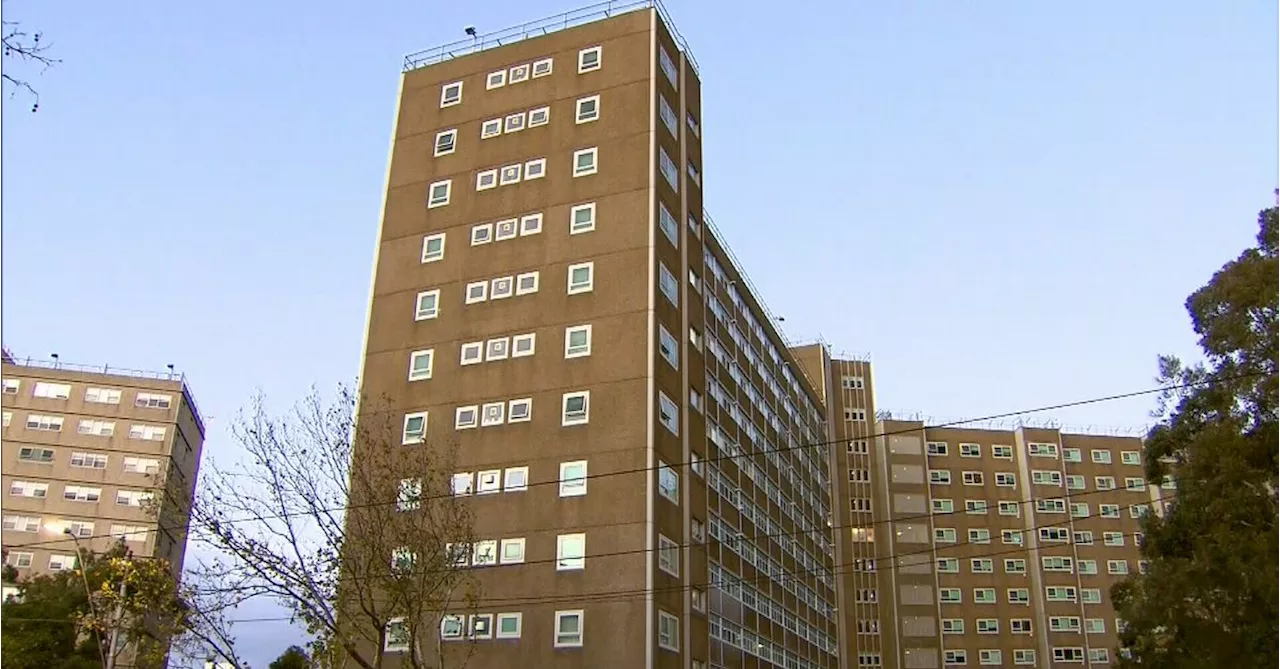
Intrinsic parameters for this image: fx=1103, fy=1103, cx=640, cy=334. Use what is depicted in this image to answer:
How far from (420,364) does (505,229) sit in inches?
295

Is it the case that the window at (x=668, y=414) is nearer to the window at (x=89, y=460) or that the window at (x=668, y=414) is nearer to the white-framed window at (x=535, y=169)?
the white-framed window at (x=535, y=169)

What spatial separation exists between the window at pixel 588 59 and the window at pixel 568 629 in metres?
26.4

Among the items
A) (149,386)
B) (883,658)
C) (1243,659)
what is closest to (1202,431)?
(1243,659)

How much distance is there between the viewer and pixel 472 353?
4972 cm

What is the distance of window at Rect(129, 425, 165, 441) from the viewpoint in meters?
96.8

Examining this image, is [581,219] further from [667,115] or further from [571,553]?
[571,553]

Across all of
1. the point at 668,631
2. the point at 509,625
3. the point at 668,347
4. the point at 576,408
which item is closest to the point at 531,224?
the point at 668,347

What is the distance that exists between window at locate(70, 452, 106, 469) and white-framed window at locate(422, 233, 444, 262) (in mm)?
56534

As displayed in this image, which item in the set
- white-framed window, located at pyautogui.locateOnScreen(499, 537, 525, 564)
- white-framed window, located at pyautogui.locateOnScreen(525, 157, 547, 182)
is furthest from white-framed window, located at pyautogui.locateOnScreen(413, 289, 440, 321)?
white-framed window, located at pyautogui.locateOnScreen(499, 537, 525, 564)

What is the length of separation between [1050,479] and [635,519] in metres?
79.5

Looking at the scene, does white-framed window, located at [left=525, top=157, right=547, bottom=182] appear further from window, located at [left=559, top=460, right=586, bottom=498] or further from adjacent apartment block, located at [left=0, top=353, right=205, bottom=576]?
adjacent apartment block, located at [left=0, top=353, right=205, bottom=576]

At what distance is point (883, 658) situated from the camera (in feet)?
318

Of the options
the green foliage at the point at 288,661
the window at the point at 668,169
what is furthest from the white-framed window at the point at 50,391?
the window at the point at 668,169

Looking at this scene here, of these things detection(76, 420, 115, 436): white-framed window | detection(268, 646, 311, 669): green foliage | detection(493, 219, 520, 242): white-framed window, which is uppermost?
detection(76, 420, 115, 436): white-framed window
